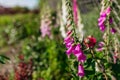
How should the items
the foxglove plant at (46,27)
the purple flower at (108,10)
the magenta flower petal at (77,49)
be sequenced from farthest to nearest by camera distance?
1. the foxglove plant at (46,27)
2. the purple flower at (108,10)
3. the magenta flower petal at (77,49)

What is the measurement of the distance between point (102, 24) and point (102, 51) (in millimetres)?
577

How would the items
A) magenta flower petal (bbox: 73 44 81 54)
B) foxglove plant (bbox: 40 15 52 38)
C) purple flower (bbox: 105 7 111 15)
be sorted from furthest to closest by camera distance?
1. foxglove plant (bbox: 40 15 52 38)
2. purple flower (bbox: 105 7 111 15)
3. magenta flower petal (bbox: 73 44 81 54)

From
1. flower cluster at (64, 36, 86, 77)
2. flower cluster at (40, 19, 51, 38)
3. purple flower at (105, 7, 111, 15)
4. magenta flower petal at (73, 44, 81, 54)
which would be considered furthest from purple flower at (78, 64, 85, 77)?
flower cluster at (40, 19, 51, 38)

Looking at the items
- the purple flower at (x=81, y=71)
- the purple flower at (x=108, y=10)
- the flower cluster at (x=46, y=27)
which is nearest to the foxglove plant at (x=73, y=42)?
the purple flower at (x=81, y=71)

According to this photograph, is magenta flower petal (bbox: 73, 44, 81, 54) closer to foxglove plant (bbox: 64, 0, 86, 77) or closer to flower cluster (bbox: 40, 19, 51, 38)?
foxglove plant (bbox: 64, 0, 86, 77)

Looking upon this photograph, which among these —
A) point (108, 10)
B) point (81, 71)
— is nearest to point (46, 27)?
point (108, 10)

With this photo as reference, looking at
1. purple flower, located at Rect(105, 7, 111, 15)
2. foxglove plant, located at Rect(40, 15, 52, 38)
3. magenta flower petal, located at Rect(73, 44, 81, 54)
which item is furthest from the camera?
foxglove plant, located at Rect(40, 15, 52, 38)

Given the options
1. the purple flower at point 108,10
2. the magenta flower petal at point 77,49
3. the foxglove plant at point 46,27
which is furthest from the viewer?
the foxglove plant at point 46,27

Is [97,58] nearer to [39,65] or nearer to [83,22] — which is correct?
[39,65]

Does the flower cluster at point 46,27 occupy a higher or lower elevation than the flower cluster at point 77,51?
higher

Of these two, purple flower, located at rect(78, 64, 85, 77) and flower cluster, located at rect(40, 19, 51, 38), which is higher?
flower cluster, located at rect(40, 19, 51, 38)

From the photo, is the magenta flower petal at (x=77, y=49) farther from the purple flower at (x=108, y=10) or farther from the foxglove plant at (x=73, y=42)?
the purple flower at (x=108, y=10)

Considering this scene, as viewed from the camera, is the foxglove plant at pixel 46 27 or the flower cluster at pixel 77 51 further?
the foxglove plant at pixel 46 27

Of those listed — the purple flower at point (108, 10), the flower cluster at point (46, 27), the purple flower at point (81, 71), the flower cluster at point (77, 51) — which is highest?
the flower cluster at point (46, 27)
